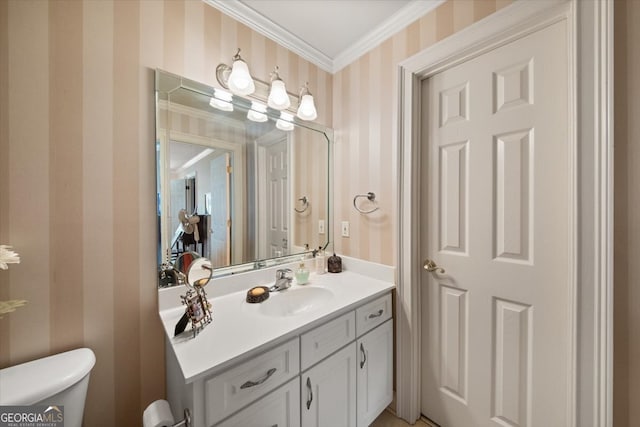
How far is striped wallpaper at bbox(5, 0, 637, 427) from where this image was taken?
2.62 ft

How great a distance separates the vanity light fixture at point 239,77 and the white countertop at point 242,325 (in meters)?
1.07

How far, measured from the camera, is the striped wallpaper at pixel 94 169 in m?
0.80

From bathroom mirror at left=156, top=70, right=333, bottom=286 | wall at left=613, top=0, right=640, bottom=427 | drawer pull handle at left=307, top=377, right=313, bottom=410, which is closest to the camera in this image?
wall at left=613, top=0, right=640, bottom=427

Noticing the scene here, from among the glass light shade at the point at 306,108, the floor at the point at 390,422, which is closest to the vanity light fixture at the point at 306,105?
the glass light shade at the point at 306,108

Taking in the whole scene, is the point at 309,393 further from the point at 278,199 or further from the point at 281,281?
the point at 278,199

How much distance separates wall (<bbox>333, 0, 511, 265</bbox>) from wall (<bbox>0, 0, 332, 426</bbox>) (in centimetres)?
103

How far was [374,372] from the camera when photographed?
48.9 inches

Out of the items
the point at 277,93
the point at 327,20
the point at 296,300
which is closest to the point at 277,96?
the point at 277,93

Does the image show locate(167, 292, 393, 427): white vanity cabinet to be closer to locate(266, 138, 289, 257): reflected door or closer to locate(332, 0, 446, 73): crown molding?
locate(266, 138, 289, 257): reflected door

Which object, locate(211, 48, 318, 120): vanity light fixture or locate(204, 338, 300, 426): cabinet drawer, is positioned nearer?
locate(204, 338, 300, 426): cabinet drawer

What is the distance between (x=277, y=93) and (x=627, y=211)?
1.65 m

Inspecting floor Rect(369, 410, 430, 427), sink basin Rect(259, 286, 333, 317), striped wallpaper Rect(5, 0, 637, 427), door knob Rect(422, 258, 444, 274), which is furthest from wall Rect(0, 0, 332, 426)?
door knob Rect(422, 258, 444, 274)

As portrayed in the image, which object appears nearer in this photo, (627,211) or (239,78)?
(627,211)

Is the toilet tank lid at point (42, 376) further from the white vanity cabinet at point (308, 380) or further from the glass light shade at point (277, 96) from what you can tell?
the glass light shade at point (277, 96)
